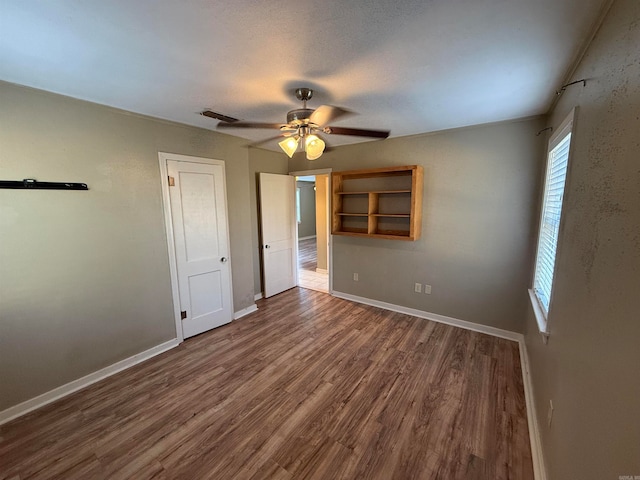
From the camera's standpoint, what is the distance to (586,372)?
1.04m

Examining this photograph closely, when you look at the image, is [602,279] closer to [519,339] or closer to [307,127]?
[307,127]

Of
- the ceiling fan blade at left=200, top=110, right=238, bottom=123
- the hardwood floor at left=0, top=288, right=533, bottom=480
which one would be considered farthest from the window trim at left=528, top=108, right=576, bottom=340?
the ceiling fan blade at left=200, top=110, right=238, bottom=123

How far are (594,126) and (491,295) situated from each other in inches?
90.4

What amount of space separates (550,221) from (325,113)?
83.0 inches

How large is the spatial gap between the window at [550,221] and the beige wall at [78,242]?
11.2ft

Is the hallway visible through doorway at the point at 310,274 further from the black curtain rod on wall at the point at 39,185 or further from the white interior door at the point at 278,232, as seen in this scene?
the black curtain rod on wall at the point at 39,185

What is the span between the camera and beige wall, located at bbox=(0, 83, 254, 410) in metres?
1.91

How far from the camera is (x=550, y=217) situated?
7.16 feet

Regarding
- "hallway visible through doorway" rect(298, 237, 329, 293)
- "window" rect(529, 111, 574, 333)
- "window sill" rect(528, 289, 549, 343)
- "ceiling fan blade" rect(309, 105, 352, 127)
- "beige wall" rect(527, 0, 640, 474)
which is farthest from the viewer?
"hallway visible through doorway" rect(298, 237, 329, 293)

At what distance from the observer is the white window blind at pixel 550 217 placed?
6.05ft

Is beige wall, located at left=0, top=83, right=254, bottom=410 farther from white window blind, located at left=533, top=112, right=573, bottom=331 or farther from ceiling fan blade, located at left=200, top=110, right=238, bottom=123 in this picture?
white window blind, located at left=533, top=112, right=573, bottom=331

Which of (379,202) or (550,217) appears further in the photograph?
(379,202)

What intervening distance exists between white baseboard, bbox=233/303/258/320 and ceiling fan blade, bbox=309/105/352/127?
2.69 meters

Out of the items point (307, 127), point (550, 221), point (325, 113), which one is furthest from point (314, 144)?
point (550, 221)
